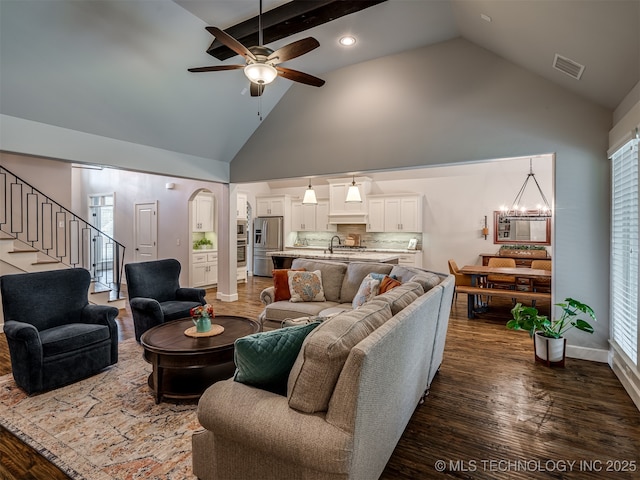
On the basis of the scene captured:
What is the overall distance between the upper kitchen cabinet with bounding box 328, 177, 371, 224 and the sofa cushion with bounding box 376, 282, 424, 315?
5922 millimetres

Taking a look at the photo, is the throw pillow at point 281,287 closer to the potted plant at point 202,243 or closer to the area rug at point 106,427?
the area rug at point 106,427

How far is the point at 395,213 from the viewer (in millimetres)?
8133

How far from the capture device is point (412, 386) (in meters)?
2.20

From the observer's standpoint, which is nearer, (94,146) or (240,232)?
(94,146)

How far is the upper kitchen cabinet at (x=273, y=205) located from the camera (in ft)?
31.0

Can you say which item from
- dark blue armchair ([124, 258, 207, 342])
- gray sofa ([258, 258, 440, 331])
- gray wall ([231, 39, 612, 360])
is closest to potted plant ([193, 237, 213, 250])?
gray wall ([231, 39, 612, 360])

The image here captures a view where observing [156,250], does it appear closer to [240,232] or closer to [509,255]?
[240,232]

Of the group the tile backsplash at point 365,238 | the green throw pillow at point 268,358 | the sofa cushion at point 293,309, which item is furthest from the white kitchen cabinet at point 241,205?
the green throw pillow at point 268,358

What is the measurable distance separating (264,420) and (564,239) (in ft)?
12.7

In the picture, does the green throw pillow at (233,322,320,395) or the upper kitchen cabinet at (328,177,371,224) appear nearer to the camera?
the green throw pillow at (233,322,320,395)

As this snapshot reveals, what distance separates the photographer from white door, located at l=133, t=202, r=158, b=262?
25.8ft

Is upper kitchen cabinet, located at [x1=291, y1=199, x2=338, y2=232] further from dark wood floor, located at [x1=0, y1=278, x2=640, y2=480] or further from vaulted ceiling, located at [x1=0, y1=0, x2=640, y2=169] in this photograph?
dark wood floor, located at [x1=0, y1=278, x2=640, y2=480]

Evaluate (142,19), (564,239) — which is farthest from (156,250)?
(564,239)

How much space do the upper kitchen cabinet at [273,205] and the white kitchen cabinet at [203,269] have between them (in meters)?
2.29
